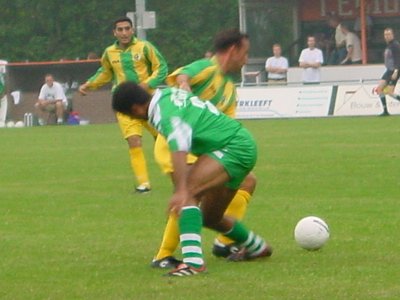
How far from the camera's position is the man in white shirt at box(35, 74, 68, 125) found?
121ft

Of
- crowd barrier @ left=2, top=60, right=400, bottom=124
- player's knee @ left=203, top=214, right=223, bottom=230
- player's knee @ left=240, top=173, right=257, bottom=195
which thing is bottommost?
crowd barrier @ left=2, top=60, right=400, bottom=124

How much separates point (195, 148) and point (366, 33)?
3154cm

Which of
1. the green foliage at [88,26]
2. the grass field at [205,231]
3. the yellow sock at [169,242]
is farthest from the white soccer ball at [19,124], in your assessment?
the yellow sock at [169,242]

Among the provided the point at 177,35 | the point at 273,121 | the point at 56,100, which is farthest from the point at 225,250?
the point at 177,35

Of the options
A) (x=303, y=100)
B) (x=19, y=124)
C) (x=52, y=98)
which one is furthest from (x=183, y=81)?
(x=19, y=124)

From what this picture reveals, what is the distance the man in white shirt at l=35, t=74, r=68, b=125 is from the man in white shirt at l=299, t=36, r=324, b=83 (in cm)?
677

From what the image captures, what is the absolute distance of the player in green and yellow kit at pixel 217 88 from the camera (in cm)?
945

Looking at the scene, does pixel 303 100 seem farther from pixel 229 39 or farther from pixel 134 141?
pixel 229 39

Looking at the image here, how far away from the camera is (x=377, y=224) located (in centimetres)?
1163

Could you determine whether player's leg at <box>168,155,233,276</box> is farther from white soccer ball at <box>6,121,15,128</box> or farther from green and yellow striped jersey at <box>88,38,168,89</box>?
white soccer ball at <box>6,121,15,128</box>

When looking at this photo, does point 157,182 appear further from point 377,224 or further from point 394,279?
point 394,279

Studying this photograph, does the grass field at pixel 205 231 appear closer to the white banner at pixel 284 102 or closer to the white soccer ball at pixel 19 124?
the white banner at pixel 284 102

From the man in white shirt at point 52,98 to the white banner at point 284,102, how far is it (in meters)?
5.55

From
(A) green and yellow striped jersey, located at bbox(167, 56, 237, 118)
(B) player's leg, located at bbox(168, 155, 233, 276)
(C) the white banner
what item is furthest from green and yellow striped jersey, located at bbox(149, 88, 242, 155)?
(C) the white banner
